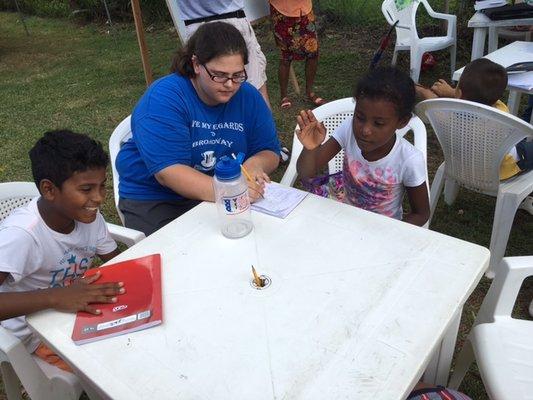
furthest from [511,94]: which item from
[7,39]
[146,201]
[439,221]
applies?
[7,39]

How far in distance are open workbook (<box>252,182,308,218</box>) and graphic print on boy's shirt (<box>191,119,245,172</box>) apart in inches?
13.7

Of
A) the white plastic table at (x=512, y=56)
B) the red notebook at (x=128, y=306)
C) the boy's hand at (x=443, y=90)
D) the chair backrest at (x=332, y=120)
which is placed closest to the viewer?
the red notebook at (x=128, y=306)

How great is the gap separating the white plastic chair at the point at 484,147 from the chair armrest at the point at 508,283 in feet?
2.75

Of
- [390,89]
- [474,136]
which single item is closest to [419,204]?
[390,89]

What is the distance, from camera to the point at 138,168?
2.11m

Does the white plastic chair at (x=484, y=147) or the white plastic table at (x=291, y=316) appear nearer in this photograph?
the white plastic table at (x=291, y=316)

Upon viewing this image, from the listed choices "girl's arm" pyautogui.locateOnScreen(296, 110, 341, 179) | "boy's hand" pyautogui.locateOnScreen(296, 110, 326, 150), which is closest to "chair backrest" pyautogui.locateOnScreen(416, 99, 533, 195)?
"girl's arm" pyautogui.locateOnScreen(296, 110, 341, 179)

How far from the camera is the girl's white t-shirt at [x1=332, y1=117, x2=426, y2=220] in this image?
1.95 meters

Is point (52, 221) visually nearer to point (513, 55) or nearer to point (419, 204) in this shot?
point (419, 204)

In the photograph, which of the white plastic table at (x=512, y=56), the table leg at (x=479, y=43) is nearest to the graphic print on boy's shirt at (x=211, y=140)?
the white plastic table at (x=512, y=56)

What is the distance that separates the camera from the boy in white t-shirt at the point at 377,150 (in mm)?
1882

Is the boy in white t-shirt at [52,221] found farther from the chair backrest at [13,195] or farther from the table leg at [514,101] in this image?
the table leg at [514,101]

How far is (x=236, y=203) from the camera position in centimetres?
155

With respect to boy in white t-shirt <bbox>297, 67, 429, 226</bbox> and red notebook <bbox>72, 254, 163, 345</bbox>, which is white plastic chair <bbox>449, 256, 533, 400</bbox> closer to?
boy in white t-shirt <bbox>297, 67, 429, 226</bbox>
